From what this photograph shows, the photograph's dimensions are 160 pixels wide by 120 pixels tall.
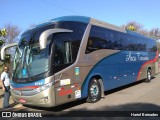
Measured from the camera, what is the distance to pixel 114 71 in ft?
43.4

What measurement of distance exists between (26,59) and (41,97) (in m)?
1.63

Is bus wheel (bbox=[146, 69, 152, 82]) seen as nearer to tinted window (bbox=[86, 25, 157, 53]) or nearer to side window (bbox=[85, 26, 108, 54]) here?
tinted window (bbox=[86, 25, 157, 53])

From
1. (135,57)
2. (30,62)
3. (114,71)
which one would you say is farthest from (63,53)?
(135,57)

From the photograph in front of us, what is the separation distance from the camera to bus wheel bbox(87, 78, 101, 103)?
10916mm

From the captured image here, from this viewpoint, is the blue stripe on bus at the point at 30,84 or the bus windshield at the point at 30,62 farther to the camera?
the bus windshield at the point at 30,62

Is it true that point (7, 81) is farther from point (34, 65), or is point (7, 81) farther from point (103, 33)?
point (103, 33)

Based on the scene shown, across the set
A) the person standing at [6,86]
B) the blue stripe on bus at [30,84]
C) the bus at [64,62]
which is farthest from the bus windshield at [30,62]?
the person standing at [6,86]

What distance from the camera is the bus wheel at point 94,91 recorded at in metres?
10.9

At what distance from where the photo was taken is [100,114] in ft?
28.9

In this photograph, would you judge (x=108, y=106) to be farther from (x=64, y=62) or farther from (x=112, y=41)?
(x=112, y=41)

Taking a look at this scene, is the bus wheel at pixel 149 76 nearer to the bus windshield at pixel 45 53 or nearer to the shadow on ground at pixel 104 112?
the shadow on ground at pixel 104 112

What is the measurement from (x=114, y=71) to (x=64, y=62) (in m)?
4.47

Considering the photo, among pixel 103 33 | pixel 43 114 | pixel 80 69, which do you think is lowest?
pixel 43 114

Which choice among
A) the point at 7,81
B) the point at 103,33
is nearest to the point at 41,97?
the point at 7,81
